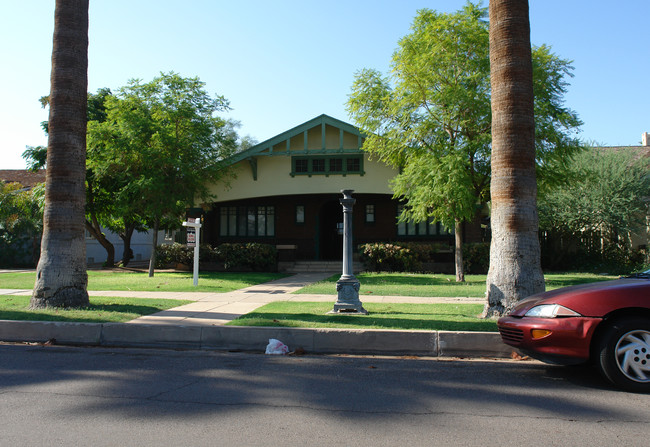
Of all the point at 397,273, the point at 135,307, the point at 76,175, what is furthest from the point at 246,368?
the point at 397,273

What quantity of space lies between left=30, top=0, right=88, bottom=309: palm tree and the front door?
605 inches

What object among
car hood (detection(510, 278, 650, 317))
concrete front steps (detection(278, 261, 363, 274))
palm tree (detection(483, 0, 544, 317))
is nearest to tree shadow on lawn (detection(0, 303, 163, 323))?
palm tree (detection(483, 0, 544, 317))

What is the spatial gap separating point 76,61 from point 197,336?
579 cm

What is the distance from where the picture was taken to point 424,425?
13.3 ft

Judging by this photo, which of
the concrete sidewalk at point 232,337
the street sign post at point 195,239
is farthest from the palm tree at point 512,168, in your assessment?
the street sign post at point 195,239

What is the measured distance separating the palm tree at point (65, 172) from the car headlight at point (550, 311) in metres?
7.82

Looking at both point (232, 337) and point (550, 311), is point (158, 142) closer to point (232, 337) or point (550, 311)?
point (232, 337)

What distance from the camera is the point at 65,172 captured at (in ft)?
30.5

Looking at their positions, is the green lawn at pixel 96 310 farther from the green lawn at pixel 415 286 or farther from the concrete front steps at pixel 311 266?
the concrete front steps at pixel 311 266

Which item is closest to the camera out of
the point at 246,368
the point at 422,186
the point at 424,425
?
the point at 424,425

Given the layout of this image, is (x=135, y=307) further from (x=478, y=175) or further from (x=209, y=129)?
(x=478, y=175)

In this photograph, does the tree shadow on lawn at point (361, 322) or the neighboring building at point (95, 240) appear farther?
the neighboring building at point (95, 240)

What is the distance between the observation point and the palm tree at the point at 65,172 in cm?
922

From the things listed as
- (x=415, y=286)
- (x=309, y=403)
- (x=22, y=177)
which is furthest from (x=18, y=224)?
(x=309, y=403)
